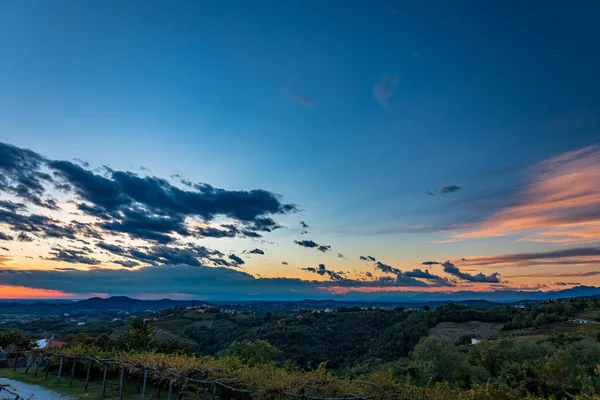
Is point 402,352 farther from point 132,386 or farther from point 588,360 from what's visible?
point 132,386

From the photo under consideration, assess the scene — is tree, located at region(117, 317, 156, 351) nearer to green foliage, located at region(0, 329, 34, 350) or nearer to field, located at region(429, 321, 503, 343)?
green foliage, located at region(0, 329, 34, 350)

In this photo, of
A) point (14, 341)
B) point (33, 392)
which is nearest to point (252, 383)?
point (33, 392)

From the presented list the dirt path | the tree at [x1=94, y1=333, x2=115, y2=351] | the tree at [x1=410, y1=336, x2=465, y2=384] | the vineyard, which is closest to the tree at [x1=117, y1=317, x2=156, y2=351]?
the tree at [x1=94, y1=333, x2=115, y2=351]

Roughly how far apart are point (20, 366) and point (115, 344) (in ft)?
25.2

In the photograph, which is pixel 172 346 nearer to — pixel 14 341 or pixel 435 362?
pixel 14 341

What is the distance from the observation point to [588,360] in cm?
3712

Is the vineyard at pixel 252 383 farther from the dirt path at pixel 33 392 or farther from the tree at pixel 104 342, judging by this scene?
the tree at pixel 104 342

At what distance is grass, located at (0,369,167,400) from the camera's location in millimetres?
22594

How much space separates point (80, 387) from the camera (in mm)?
24953

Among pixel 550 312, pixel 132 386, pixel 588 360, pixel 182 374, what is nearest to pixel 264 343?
pixel 132 386

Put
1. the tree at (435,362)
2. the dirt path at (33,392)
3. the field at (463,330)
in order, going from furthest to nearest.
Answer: the field at (463,330) → the tree at (435,362) → the dirt path at (33,392)

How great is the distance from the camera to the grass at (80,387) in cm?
2259

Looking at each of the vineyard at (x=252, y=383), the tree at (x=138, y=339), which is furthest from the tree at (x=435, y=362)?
the tree at (x=138, y=339)

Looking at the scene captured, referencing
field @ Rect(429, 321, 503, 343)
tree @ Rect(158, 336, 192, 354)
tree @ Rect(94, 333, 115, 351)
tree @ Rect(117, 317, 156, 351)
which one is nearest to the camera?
tree @ Rect(117, 317, 156, 351)
